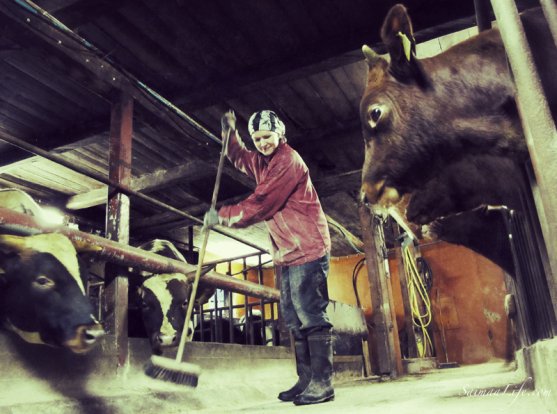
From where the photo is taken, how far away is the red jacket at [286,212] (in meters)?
2.99

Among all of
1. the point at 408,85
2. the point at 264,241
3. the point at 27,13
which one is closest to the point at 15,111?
the point at 27,13

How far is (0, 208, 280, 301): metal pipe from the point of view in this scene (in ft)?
7.89

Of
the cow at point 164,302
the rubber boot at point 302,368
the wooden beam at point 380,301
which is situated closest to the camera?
the rubber boot at point 302,368

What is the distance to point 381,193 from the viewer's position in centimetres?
223

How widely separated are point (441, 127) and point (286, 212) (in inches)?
52.1

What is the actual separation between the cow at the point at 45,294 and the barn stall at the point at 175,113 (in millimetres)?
115

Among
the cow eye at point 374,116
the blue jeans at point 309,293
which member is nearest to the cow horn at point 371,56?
the cow eye at point 374,116

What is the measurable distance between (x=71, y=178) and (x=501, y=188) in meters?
6.79

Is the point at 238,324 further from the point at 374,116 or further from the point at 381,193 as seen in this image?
the point at 374,116

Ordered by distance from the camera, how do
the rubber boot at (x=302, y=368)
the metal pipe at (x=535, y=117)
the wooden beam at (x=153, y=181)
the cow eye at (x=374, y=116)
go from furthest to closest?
the wooden beam at (x=153, y=181) < the rubber boot at (x=302, y=368) < the cow eye at (x=374, y=116) < the metal pipe at (x=535, y=117)

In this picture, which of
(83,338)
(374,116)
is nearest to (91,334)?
(83,338)

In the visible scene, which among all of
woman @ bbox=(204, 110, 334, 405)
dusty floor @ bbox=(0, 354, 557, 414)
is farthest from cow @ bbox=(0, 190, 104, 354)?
woman @ bbox=(204, 110, 334, 405)

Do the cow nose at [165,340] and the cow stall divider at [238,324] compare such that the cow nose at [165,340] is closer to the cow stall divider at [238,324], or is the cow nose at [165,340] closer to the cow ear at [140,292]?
the cow ear at [140,292]

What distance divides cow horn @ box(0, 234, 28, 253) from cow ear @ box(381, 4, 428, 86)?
6.83 ft
